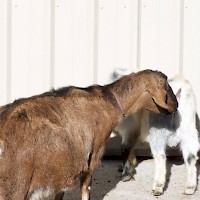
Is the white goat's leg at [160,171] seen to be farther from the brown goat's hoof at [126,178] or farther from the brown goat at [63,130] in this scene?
the brown goat at [63,130]

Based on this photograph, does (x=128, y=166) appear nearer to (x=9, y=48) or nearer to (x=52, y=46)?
(x=52, y=46)

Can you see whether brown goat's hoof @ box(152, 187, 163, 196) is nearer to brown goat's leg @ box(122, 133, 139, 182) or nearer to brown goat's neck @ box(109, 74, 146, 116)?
Result: brown goat's leg @ box(122, 133, 139, 182)

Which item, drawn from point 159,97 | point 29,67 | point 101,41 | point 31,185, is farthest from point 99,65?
point 31,185

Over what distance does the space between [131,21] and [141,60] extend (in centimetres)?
50

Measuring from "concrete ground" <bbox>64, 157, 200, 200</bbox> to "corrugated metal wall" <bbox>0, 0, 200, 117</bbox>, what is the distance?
3.39 feet

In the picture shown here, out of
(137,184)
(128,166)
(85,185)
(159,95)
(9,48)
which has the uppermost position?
(9,48)

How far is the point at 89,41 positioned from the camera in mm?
8523

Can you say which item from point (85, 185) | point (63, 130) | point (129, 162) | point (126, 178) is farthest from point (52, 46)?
point (63, 130)

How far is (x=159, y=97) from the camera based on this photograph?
21.2ft

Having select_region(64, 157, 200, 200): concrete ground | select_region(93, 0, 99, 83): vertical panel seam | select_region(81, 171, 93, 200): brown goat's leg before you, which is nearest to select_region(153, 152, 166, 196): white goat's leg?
select_region(64, 157, 200, 200): concrete ground

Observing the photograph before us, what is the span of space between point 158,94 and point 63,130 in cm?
116

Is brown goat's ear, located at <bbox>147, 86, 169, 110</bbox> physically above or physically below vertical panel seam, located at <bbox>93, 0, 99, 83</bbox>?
below

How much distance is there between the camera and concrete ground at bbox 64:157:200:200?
7203 millimetres

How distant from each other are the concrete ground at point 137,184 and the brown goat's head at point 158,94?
3.68ft
